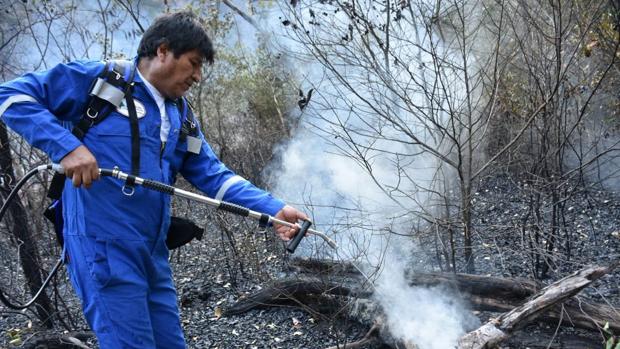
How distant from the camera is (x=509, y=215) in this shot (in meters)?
6.80

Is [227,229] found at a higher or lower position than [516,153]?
lower

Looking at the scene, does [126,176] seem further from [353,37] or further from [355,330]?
[353,37]

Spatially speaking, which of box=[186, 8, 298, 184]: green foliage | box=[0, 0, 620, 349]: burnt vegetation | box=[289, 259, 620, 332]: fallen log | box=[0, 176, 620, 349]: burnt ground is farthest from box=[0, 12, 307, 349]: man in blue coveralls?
box=[186, 8, 298, 184]: green foliage

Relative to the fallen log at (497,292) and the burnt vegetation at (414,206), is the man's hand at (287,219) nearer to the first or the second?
the burnt vegetation at (414,206)

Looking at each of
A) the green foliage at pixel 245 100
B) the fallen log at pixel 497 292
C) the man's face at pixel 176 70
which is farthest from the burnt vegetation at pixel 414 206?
the man's face at pixel 176 70

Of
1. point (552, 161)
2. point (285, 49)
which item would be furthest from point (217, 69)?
point (552, 161)

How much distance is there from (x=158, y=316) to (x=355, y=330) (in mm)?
2129

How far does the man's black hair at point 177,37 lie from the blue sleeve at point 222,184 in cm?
53

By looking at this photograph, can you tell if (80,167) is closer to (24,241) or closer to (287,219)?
(287,219)

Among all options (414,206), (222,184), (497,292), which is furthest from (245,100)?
(222,184)

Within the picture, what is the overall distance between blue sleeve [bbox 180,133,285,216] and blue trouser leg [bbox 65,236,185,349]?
0.56 m

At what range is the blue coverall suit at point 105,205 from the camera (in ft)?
8.96

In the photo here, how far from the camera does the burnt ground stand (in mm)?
4766

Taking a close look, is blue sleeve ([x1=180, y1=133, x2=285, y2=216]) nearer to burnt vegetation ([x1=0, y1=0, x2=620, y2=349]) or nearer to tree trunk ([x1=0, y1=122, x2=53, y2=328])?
burnt vegetation ([x1=0, y1=0, x2=620, y2=349])
